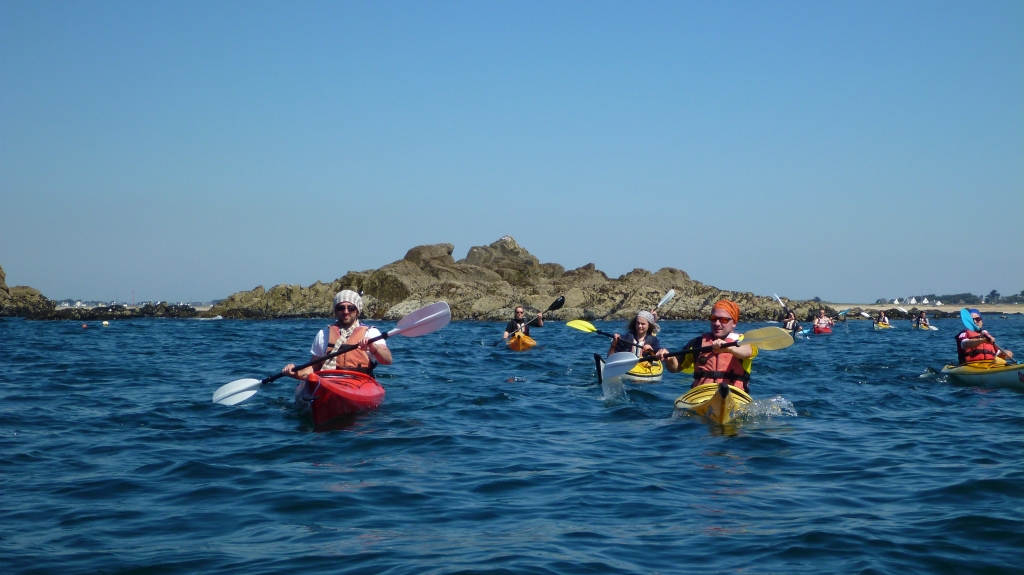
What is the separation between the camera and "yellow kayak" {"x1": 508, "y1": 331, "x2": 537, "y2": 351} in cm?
2040

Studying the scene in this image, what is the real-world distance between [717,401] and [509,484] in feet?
10.6

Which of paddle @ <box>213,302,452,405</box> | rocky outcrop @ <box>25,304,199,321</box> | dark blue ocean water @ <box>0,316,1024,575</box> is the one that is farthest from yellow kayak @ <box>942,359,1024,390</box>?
rocky outcrop @ <box>25,304,199,321</box>

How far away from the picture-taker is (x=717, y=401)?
884cm

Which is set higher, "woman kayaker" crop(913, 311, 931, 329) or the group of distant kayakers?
the group of distant kayakers

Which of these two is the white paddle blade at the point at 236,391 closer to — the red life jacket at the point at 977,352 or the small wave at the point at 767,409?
the small wave at the point at 767,409

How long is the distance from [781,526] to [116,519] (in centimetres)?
425

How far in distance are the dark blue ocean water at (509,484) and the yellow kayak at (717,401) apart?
22 cm

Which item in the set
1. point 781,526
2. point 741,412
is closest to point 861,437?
point 741,412

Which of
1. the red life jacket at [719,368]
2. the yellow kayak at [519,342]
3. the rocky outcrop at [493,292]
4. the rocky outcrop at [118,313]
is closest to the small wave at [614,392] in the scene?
the red life jacket at [719,368]

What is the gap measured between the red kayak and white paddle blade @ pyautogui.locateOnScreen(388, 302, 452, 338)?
759mm

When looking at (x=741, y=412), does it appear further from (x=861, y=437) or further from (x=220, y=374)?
(x=220, y=374)

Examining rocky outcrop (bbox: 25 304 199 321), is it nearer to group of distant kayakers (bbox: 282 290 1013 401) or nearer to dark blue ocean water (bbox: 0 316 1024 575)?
dark blue ocean water (bbox: 0 316 1024 575)

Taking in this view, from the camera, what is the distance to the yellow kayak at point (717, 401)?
28.8ft

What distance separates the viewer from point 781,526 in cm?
530
